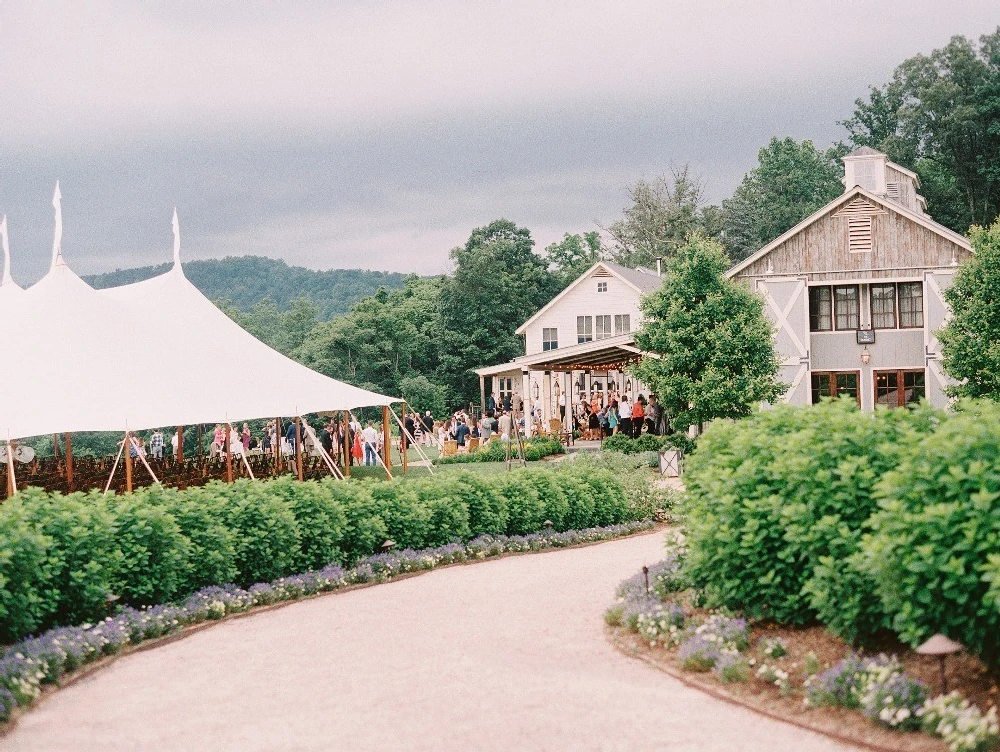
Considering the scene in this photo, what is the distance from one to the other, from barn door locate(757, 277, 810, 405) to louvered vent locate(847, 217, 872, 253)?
72.3 inches

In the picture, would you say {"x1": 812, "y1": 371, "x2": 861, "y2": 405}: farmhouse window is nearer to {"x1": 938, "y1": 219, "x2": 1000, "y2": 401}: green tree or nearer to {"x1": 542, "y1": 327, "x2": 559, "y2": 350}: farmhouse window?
{"x1": 938, "y1": 219, "x2": 1000, "y2": 401}: green tree

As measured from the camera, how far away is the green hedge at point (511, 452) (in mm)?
31922

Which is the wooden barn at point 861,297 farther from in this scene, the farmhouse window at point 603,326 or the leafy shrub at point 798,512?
the leafy shrub at point 798,512

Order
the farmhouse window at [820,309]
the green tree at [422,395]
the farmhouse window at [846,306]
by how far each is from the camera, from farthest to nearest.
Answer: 1. the green tree at [422,395]
2. the farmhouse window at [820,309]
3. the farmhouse window at [846,306]

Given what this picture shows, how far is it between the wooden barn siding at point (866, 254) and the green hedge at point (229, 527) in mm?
19339

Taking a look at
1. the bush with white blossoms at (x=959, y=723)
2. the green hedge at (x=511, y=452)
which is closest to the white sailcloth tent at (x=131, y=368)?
the green hedge at (x=511, y=452)

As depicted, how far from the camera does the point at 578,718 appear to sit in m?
7.07

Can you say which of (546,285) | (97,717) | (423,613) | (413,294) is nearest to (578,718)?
(97,717)

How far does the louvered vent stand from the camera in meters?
34.0

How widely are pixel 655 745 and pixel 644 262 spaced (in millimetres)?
67647

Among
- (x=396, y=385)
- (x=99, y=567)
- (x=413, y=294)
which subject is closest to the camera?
(x=99, y=567)

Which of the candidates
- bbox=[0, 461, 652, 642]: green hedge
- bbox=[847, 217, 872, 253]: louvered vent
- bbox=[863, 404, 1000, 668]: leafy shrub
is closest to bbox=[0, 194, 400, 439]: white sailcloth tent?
bbox=[0, 461, 652, 642]: green hedge

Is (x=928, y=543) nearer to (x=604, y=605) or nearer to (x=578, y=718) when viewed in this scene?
(x=578, y=718)

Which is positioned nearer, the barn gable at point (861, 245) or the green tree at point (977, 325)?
the green tree at point (977, 325)
